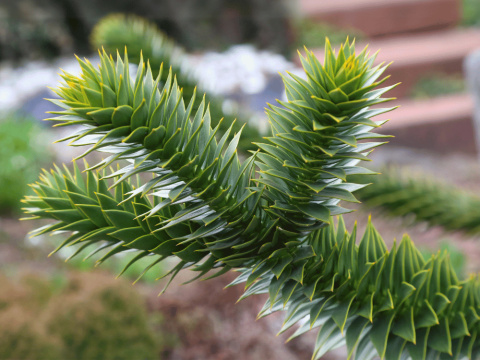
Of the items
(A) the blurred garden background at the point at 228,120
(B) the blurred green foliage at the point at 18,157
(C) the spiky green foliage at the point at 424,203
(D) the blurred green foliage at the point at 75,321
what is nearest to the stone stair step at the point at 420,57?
(A) the blurred garden background at the point at 228,120

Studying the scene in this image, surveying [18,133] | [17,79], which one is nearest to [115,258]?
[18,133]

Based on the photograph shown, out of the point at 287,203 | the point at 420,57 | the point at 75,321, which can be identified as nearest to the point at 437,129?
the point at 420,57

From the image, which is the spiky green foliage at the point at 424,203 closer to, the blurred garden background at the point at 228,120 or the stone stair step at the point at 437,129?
the blurred garden background at the point at 228,120

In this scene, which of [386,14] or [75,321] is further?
[386,14]

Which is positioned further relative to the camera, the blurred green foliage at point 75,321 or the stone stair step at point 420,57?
the stone stair step at point 420,57

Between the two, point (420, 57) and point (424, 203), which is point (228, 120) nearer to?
point (424, 203)
